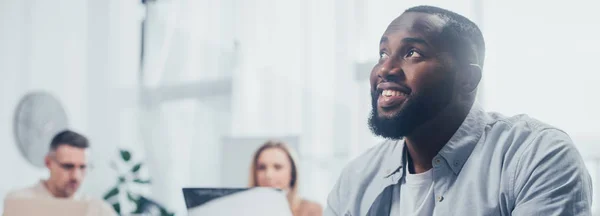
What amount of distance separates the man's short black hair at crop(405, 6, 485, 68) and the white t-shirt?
0.23 m

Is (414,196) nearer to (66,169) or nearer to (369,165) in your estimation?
(369,165)

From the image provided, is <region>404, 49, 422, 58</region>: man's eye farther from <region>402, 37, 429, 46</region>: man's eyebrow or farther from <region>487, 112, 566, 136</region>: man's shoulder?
<region>487, 112, 566, 136</region>: man's shoulder

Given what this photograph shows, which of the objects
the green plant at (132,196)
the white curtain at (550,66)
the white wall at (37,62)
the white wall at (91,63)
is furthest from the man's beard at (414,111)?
the white wall at (37,62)

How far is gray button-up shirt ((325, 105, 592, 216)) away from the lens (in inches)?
44.4

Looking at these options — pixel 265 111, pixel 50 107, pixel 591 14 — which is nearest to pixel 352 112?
pixel 265 111

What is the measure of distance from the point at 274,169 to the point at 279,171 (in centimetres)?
3

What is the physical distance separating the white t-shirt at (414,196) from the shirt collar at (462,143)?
0.03 m

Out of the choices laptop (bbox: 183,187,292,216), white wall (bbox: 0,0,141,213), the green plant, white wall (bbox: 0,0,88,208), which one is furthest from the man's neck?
white wall (bbox: 0,0,88,208)

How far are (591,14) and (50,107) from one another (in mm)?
2670

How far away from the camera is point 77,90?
4.19 m

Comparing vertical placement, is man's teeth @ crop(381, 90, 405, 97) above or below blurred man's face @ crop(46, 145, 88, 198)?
above

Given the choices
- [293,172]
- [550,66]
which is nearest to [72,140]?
[293,172]

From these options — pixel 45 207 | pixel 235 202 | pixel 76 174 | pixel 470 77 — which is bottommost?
pixel 76 174

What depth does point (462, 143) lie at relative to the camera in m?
1.27
